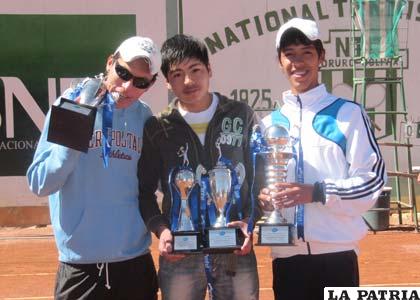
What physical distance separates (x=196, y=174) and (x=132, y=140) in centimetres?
32

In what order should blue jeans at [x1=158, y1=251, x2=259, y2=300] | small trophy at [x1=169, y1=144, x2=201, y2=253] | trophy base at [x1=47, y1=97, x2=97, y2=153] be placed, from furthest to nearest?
blue jeans at [x1=158, y1=251, x2=259, y2=300], small trophy at [x1=169, y1=144, x2=201, y2=253], trophy base at [x1=47, y1=97, x2=97, y2=153]

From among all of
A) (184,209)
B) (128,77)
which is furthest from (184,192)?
(128,77)

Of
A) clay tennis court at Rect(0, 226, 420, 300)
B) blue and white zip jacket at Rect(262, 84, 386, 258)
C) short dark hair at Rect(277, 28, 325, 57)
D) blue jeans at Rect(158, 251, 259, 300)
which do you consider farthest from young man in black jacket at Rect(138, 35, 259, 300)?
clay tennis court at Rect(0, 226, 420, 300)

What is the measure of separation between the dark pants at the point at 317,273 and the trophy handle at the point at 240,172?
40cm

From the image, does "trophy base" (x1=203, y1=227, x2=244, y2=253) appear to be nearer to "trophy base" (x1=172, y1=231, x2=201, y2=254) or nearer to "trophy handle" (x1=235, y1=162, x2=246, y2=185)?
"trophy base" (x1=172, y1=231, x2=201, y2=254)

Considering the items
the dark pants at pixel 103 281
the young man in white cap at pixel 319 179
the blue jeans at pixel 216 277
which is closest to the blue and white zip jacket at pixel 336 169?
the young man in white cap at pixel 319 179

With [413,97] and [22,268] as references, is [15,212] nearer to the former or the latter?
[22,268]

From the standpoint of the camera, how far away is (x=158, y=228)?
114 inches

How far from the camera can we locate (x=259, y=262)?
764 cm

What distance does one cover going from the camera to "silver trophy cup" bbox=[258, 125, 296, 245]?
2812 mm

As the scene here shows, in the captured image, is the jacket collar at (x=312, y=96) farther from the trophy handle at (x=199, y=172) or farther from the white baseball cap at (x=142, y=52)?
the white baseball cap at (x=142, y=52)

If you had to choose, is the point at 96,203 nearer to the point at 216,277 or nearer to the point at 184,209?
the point at 184,209

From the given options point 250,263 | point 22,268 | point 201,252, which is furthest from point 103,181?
point 22,268

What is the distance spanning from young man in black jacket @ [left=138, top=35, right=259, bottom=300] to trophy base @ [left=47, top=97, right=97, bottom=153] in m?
0.33
